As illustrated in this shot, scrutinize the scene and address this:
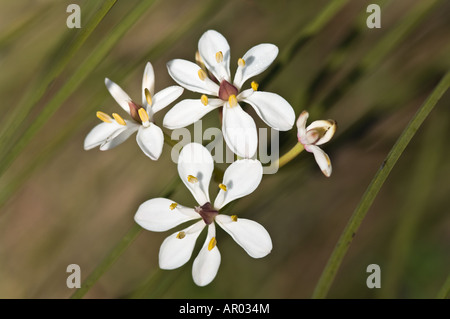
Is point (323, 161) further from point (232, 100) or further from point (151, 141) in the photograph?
point (151, 141)

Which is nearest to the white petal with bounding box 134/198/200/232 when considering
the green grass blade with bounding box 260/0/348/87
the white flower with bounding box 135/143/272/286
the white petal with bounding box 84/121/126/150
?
the white flower with bounding box 135/143/272/286

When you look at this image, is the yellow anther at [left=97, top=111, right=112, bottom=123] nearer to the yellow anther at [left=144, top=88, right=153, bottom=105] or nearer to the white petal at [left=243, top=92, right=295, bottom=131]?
the yellow anther at [left=144, top=88, right=153, bottom=105]

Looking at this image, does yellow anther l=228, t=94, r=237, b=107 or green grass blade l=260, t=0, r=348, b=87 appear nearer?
yellow anther l=228, t=94, r=237, b=107

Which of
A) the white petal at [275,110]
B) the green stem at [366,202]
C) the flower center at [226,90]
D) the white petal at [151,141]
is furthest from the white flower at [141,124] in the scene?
the green stem at [366,202]

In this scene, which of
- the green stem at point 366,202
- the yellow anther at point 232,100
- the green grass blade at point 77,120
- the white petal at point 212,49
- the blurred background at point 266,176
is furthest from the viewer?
the blurred background at point 266,176

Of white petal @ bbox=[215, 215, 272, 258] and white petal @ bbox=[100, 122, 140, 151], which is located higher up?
white petal @ bbox=[100, 122, 140, 151]

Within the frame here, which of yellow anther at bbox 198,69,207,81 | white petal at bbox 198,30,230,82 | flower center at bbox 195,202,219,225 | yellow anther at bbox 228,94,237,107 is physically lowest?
flower center at bbox 195,202,219,225

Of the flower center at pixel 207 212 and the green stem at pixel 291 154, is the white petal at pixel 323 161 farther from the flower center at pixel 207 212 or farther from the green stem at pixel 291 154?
the flower center at pixel 207 212
